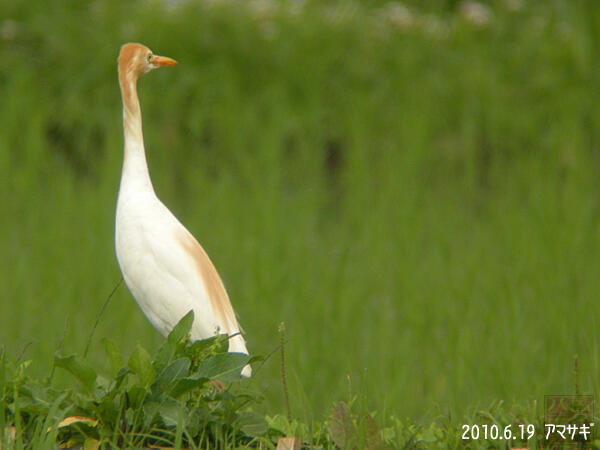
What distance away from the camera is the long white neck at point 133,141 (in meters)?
1.90

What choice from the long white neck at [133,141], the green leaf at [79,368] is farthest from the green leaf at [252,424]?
the long white neck at [133,141]

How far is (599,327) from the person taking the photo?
3.17m

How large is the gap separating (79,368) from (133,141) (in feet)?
1.71

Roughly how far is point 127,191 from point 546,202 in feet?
10.3

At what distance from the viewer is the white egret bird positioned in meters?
1.90

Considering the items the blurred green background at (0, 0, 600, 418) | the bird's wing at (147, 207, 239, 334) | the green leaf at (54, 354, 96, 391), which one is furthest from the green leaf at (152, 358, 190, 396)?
the blurred green background at (0, 0, 600, 418)

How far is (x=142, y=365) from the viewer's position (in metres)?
1.79

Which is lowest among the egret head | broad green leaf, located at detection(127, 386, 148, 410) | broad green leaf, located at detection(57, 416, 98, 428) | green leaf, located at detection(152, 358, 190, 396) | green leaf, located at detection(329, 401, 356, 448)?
green leaf, located at detection(329, 401, 356, 448)

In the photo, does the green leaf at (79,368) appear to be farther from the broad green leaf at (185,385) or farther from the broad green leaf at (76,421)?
the broad green leaf at (185,385)

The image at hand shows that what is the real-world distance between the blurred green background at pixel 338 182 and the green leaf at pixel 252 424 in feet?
2.92

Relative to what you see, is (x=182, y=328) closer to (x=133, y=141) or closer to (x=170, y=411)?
(x=170, y=411)

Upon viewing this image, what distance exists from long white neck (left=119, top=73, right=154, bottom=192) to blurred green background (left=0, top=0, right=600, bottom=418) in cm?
106

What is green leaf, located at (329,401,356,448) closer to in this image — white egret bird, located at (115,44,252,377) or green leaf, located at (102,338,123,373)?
white egret bird, located at (115,44,252,377)

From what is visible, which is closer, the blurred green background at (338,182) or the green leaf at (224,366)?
the green leaf at (224,366)
